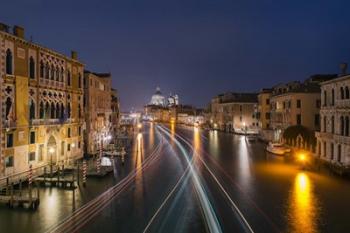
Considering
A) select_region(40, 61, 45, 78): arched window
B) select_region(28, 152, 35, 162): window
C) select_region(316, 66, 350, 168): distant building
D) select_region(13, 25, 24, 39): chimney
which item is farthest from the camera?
select_region(316, 66, 350, 168): distant building

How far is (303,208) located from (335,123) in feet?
73.4

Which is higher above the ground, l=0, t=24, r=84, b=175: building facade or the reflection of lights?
l=0, t=24, r=84, b=175: building facade

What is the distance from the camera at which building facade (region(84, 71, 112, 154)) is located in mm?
56781

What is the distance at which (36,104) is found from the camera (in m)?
38.5

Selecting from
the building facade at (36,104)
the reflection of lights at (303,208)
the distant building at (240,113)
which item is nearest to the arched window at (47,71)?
the building facade at (36,104)

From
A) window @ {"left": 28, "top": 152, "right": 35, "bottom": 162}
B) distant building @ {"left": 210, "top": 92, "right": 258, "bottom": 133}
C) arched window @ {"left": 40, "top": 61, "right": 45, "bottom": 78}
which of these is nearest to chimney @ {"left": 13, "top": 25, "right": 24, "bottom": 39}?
arched window @ {"left": 40, "top": 61, "right": 45, "bottom": 78}

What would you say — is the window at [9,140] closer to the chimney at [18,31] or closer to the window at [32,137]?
the window at [32,137]

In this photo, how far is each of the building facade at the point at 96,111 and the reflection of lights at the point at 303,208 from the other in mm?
32410

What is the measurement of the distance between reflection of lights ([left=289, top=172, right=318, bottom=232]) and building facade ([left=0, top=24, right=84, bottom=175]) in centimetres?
2272

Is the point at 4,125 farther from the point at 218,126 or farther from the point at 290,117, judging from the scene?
the point at 218,126

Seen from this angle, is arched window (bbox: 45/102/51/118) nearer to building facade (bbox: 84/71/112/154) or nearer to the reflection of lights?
building facade (bbox: 84/71/112/154)

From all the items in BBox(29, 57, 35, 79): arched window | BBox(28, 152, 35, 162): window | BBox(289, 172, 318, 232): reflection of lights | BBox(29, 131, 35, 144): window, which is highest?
BBox(29, 57, 35, 79): arched window

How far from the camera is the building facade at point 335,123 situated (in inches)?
1650

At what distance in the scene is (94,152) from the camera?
57188 millimetres
